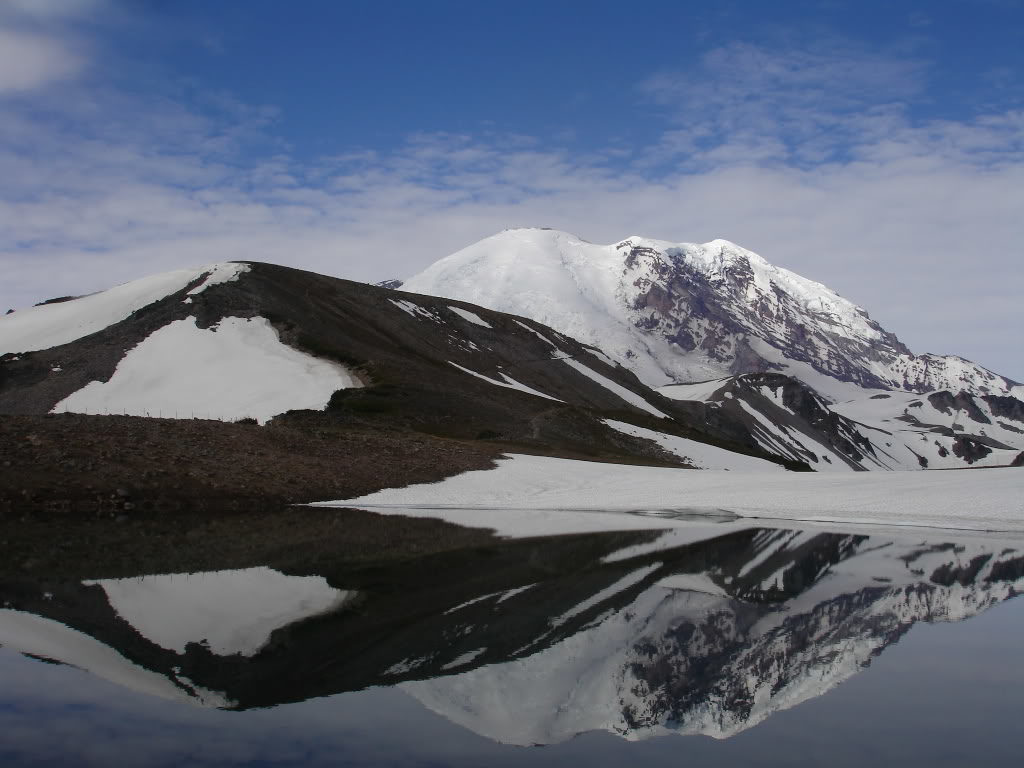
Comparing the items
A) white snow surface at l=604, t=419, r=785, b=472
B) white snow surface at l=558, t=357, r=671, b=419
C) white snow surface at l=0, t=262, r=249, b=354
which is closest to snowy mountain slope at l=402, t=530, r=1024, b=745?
white snow surface at l=604, t=419, r=785, b=472

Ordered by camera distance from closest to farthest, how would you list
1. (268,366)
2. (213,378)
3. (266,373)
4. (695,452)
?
(213,378) < (266,373) < (268,366) < (695,452)

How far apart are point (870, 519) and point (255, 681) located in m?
26.0

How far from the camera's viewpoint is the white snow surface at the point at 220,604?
488 inches

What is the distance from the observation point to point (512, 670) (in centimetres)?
1102

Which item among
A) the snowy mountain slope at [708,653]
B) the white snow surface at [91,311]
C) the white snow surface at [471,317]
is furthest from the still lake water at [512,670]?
the white snow surface at [471,317]

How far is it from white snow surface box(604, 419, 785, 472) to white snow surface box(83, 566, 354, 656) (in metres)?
65.0

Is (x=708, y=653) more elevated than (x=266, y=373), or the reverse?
(x=266, y=373)

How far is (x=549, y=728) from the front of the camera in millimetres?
9211

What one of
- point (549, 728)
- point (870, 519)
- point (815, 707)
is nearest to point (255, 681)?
point (549, 728)

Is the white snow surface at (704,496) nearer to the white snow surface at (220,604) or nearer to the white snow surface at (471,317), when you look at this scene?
the white snow surface at (220,604)

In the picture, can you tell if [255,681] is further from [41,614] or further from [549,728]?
[41,614]

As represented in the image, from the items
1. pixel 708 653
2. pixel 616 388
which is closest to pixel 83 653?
pixel 708 653

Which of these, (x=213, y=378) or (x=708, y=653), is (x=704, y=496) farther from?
(x=213, y=378)

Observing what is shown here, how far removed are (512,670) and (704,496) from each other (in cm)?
2924
